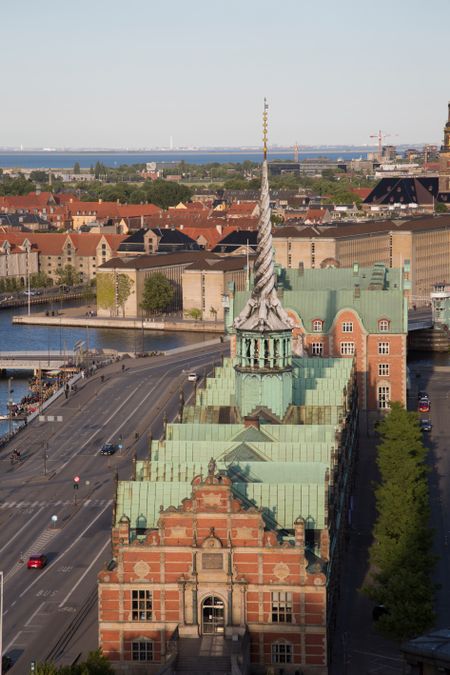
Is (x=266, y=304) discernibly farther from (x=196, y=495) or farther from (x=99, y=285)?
(x=99, y=285)

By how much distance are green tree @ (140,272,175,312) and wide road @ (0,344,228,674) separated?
5378cm

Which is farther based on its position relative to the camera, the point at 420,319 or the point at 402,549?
the point at 420,319

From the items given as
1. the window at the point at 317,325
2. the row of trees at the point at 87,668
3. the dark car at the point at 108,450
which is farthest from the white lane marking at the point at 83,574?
the window at the point at 317,325

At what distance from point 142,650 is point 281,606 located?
14.2 feet

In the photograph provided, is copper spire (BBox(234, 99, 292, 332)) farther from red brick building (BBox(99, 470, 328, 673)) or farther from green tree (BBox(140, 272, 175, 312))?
green tree (BBox(140, 272, 175, 312))

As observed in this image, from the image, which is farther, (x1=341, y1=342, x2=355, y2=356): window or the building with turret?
(x1=341, y1=342, x2=355, y2=356): window

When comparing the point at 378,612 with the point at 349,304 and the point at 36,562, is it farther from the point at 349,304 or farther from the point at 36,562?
the point at 349,304

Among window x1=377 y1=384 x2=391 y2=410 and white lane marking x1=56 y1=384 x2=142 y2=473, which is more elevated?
window x1=377 y1=384 x2=391 y2=410

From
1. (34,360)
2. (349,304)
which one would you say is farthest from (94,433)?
(34,360)

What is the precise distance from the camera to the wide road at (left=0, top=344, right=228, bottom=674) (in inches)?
2080

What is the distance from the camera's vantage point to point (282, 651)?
152ft

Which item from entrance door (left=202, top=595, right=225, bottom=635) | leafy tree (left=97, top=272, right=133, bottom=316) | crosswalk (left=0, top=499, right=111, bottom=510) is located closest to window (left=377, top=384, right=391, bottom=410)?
crosswalk (left=0, top=499, right=111, bottom=510)

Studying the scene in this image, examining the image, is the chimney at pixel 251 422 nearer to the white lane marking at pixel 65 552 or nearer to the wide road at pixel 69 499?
the wide road at pixel 69 499

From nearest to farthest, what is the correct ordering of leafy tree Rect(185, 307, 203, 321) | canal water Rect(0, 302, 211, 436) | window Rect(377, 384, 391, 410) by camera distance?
window Rect(377, 384, 391, 410), canal water Rect(0, 302, 211, 436), leafy tree Rect(185, 307, 203, 321)
